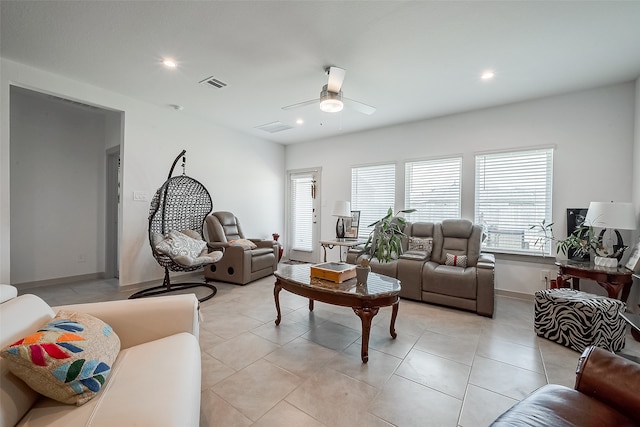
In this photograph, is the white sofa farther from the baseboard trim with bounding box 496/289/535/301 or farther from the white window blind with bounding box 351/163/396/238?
the baseboard trim with bounding box 496/289/535/301

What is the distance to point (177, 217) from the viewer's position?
3941 mm

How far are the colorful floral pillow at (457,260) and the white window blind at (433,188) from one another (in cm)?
91

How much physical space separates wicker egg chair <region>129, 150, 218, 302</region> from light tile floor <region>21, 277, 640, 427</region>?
2.41 ft

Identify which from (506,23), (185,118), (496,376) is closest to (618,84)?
(506,23)

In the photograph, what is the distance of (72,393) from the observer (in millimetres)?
946

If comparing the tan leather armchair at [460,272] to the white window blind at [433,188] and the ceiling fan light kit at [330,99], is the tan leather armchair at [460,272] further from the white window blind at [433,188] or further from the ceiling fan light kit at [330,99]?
the ceiling fan light kit at [330,99]

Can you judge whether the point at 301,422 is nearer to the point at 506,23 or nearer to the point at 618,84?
the point at 506,23

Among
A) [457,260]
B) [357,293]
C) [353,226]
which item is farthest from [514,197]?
[357,293]

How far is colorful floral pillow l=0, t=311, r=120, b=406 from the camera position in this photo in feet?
2.98

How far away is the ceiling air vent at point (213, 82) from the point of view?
3146mm

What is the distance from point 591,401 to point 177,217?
4.39m

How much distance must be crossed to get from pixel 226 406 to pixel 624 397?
1894mm

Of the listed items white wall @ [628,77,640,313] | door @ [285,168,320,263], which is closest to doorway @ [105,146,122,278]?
door @ [285,168,320,263]

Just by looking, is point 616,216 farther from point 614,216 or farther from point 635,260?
point 635,260
